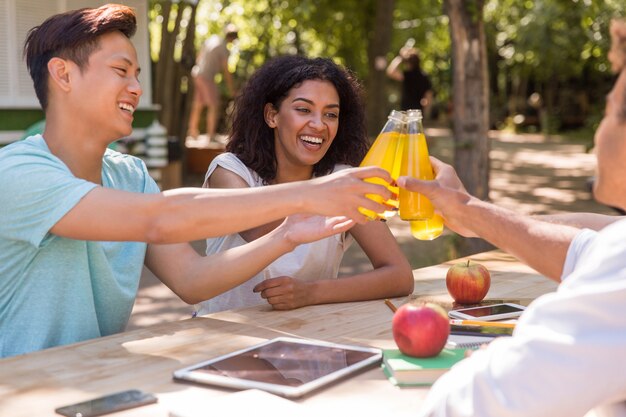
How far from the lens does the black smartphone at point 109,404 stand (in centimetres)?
170

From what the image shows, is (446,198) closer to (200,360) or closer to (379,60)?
(200,360)

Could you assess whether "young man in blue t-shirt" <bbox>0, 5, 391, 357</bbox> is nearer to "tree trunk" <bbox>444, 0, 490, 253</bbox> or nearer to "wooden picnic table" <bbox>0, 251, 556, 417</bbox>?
"wooden picnic table" <bbox>0, 251, 556, 417</bbox>

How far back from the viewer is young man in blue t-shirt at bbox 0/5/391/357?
2139 mm

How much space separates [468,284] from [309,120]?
964mm

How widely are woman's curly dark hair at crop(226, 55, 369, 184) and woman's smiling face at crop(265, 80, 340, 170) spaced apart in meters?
0.04

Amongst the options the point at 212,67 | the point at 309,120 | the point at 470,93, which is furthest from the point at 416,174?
the point at 212,67

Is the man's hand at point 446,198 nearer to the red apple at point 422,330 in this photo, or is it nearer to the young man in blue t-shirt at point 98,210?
the young man in blue t-shirt at point 98,210

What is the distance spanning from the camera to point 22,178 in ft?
7.27

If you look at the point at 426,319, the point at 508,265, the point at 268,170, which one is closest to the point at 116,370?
the point at 426,319

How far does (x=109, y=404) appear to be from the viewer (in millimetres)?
1733

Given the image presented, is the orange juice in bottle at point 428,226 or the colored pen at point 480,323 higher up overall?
the orange juice in bottle at point 428,226

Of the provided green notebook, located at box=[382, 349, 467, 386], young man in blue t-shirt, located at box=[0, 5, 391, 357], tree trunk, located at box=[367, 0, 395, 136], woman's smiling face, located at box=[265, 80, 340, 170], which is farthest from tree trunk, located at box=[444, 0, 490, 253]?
tree trunk, located at box=[367, 0, 395, 136]

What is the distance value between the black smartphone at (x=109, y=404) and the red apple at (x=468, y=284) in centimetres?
115

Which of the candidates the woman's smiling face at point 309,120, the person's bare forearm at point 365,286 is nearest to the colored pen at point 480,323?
the person's bare forearm at point 365,286
